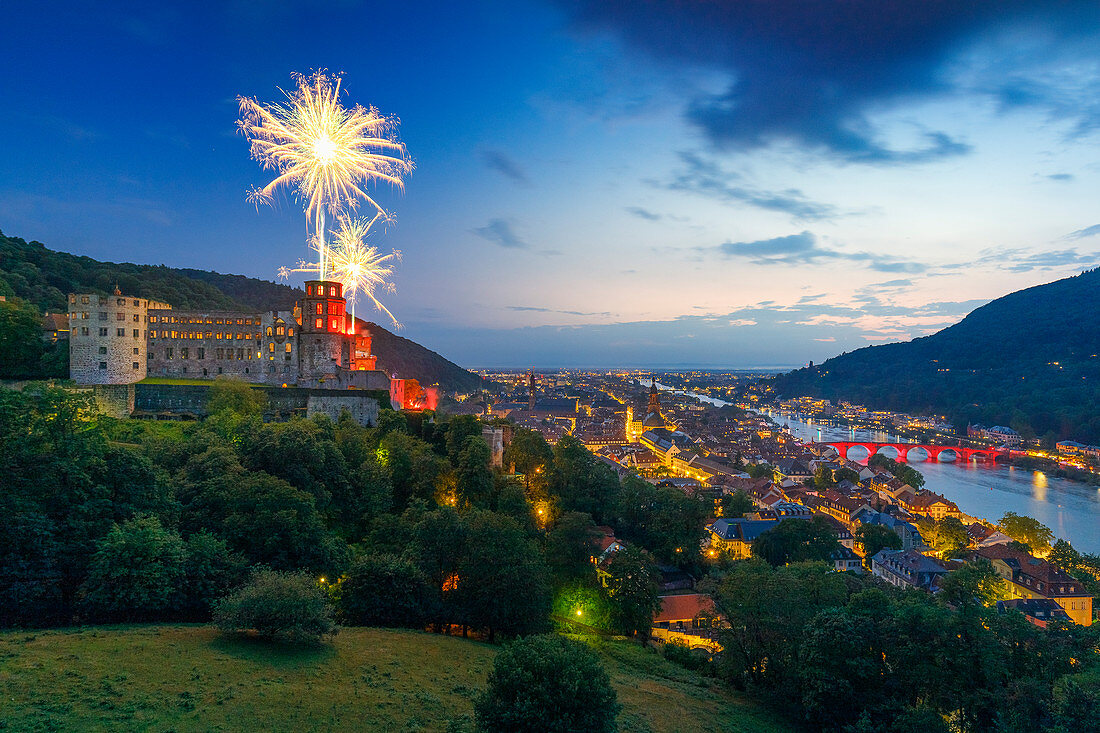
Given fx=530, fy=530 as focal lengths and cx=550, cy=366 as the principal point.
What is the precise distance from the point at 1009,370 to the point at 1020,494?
98782mm

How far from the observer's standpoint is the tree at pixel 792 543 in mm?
37094

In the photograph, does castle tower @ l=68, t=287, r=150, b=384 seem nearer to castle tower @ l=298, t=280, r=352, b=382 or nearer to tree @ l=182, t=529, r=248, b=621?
castle tower @ l=298, t=280, r=352, b=382

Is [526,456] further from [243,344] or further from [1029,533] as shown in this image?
[1029,533]

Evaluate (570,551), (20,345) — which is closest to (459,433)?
(570,551)

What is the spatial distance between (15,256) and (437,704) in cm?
6033

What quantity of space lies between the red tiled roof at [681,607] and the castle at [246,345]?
847 inches

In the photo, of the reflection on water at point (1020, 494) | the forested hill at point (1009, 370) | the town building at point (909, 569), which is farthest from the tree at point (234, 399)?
the forested hill at point (1009, 370)

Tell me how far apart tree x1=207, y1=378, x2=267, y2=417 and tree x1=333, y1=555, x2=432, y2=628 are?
52.6ft

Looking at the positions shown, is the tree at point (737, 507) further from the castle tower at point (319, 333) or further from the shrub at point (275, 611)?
the shrub at point (275, 611)

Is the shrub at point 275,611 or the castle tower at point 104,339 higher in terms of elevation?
the castle tower at point 104,339

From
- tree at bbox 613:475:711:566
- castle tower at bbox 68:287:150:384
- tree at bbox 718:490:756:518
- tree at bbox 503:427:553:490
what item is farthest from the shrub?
tree at bbox 718:490:756:518

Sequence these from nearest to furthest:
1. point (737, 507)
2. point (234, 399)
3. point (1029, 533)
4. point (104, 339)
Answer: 1. point (234, 399)
2. point (104, 339)
3. point (1029, 533)
4. point (737, 507)

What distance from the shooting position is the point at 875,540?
1703 inches

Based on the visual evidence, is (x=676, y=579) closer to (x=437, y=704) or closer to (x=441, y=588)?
(x=441, y=588)
